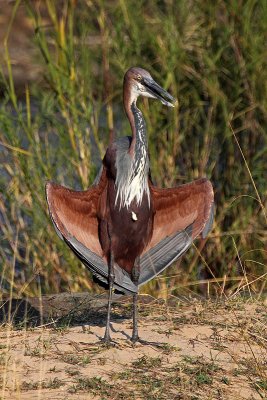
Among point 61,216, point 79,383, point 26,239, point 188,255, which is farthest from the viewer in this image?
point 188,255

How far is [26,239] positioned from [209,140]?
1.72 meters

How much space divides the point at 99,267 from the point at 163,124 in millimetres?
2798

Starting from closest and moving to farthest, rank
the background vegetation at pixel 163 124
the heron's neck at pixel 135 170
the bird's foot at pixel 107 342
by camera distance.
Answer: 1. the bird's foot at pixel 107 342
2. the heron's neck at pixel 135 170
3. the background vegetation at pixel 163 124

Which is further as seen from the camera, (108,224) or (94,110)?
(94,110)

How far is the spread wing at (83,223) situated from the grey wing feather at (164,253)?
4.4 inches

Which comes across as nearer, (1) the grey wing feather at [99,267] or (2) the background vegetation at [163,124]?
(1) the grey wing feather at [99,267]

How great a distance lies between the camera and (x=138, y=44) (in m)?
7.78

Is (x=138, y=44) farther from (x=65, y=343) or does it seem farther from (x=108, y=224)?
(x=65, y=343)

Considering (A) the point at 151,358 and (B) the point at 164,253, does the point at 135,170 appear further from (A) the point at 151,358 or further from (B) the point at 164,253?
(A) the point at 151,358

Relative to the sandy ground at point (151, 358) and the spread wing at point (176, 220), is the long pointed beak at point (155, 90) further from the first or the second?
the sandy ground at point (151, 358)

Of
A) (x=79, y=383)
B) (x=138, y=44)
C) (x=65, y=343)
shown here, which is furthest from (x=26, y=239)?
(x=79, y=383)

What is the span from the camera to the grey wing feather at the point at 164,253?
538cm

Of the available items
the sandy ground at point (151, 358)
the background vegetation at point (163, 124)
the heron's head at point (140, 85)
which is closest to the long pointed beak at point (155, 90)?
the heron's head at point (140, 85)

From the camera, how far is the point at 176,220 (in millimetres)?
5488
